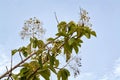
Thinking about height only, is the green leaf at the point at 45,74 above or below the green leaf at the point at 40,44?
below

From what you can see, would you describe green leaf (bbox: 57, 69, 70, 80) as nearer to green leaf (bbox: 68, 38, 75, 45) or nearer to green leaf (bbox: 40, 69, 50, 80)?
green leaf (bbox: 40, 69, 50, 80)

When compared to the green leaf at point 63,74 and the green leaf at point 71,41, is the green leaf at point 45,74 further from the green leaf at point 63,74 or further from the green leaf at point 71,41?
the green leaf at point 71,41

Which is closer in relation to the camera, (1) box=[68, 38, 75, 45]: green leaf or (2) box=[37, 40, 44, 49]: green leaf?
(1) box=[68, 38, 75, 45]: green leaf

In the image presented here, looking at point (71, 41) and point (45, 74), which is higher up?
point (71, 41)

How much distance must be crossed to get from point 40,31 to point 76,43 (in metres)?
0.56

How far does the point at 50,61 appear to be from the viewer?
3.25m

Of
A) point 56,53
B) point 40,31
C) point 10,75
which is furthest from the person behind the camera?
point 40,31

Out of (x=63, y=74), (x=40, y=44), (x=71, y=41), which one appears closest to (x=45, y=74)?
(x=63, y=74)

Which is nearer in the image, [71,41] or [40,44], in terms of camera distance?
[71,41]

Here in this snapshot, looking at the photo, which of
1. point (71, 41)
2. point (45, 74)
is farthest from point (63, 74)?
point (71, 41)

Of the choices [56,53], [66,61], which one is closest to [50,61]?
[56,53]

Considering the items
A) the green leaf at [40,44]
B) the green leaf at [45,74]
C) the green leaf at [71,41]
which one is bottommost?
the green leaf at [45,74]

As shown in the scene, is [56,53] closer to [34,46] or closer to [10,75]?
[34,46]

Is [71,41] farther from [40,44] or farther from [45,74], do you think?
[45,74]
